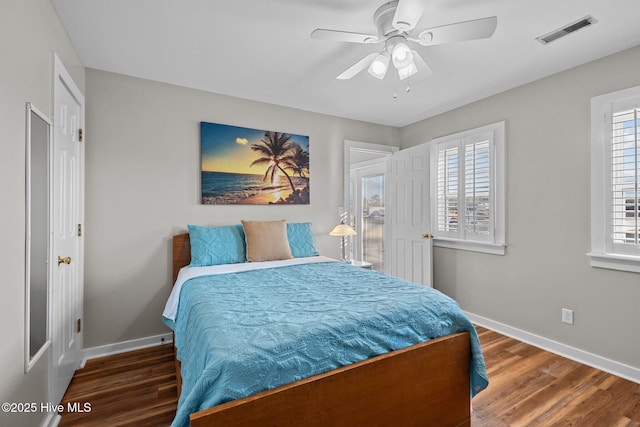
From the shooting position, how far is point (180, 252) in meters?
2.97

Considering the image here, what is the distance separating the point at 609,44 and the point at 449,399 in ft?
9.22

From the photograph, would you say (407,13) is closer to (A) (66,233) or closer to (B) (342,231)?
(B) (342,231)

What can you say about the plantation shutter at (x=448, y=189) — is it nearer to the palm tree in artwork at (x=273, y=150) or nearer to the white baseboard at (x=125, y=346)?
the palm tree in artwork at (x=273, y=150)

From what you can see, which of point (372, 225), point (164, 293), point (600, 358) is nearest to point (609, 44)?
point (600, 358)

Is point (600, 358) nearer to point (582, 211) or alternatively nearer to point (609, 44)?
point (582, 211)

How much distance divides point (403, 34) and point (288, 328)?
6.17ft

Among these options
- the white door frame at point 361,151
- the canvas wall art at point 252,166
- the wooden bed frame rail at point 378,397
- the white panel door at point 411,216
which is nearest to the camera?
the wooden bed frame rail at point 378,397

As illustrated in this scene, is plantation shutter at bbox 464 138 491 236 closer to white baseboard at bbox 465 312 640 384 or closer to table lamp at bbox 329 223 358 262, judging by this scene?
white baseboard at bbox 465 312 640 384

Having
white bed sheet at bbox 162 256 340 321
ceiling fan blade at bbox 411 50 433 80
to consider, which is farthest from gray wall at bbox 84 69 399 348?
ceiling fan blade at bbox 411 50 433 80

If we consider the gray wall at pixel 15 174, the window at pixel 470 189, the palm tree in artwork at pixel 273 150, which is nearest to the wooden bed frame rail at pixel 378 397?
the gray wall at pixel 15 174

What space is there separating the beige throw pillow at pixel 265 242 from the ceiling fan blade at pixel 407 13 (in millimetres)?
2090

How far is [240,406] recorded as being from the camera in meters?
1.10

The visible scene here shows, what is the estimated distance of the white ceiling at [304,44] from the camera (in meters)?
1.89

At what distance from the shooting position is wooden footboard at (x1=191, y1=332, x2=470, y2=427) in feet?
3.75
